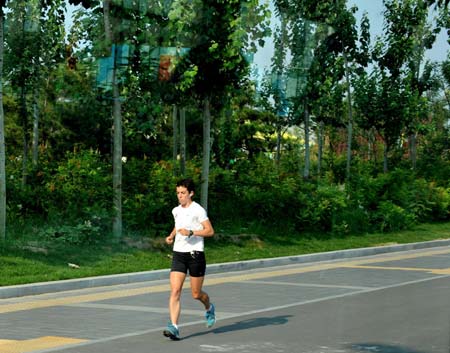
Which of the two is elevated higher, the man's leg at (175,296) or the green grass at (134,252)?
the man's leg at (175,296)

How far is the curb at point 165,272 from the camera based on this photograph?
583 inches

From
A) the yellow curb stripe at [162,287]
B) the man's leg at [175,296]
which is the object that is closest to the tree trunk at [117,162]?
the yellow curb stripe at [162,287]

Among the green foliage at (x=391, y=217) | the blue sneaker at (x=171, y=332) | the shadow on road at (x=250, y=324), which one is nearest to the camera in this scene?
the blue sneaker at (x=171, y=332)

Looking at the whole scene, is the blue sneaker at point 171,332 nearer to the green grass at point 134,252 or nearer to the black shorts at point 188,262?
the black shorts at point 188,262

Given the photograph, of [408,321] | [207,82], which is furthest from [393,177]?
[408,321]

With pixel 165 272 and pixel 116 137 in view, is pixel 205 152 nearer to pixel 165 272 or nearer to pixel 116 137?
pixel 116 137

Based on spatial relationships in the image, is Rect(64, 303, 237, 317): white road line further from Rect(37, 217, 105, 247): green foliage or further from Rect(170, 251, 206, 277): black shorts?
Rect(37, 217, 105, 247): green foliage

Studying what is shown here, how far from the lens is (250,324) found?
38.7 ft

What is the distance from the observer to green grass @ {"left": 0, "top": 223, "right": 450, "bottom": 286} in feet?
53.9

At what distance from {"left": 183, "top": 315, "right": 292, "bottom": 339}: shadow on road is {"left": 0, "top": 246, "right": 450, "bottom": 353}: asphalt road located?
0.04 feet

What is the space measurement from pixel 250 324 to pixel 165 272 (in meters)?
6.07

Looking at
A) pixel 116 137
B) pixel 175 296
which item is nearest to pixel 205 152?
pixel 116 137

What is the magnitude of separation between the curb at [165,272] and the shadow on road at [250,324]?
13.6 ft

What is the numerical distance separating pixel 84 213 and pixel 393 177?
15062mm
